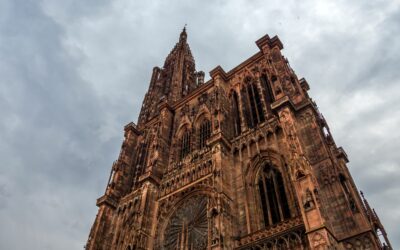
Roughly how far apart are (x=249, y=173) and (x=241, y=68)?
1120 centimetres

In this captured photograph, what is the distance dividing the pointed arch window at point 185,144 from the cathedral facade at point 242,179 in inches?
4.3

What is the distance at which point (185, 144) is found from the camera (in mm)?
26031

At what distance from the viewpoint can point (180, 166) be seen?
22.9 metres

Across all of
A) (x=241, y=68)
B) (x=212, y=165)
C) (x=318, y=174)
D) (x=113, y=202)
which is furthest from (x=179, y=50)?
(x=318, y=174)

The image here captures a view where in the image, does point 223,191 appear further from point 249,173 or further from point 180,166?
point 180,166

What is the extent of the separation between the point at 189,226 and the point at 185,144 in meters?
8.65

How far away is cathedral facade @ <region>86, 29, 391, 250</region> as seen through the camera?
13742mm

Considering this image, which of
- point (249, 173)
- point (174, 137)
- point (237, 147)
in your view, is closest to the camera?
point (249, 173)

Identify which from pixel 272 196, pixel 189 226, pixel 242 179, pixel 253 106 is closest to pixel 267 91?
pixel 253 106

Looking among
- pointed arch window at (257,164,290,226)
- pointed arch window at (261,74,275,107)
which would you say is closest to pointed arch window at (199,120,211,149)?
pointed arch window at (261,74,275,107)

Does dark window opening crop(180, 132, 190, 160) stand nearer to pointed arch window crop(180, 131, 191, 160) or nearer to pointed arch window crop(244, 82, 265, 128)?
pointed arch window crop(180, 131, 191, 160)

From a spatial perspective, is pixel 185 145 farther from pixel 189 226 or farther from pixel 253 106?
pixel 189 226

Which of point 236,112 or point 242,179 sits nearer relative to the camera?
point 242,179

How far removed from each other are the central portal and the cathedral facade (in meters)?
0.07
